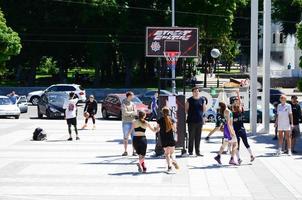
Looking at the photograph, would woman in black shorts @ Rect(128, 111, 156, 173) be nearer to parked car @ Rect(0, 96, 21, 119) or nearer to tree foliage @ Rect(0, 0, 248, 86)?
parked car @ Rect(0, 96, 21, 119)

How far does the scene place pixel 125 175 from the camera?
1429 cm

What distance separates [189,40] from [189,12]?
140 ft

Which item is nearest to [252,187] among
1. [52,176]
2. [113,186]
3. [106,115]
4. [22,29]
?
[113,186]

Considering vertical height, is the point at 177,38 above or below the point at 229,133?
above

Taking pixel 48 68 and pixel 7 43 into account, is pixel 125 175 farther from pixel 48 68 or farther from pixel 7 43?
pixel 48 68

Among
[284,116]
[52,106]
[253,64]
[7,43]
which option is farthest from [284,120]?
[7,43]

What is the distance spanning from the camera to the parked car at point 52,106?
1357 inches

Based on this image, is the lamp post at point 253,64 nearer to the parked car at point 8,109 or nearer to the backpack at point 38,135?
the backpack at point 38,135

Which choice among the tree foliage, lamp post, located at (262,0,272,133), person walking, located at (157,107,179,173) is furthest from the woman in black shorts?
the tree foliage

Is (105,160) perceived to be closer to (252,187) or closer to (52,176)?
(52,176)

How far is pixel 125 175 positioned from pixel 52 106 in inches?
823

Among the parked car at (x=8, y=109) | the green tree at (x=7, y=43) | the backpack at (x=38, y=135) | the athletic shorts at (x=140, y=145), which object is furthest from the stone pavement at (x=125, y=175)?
the green tree at (x=7, y=43)

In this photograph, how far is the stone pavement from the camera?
12.1 metres

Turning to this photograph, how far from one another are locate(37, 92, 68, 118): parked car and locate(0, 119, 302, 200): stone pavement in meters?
13.7
